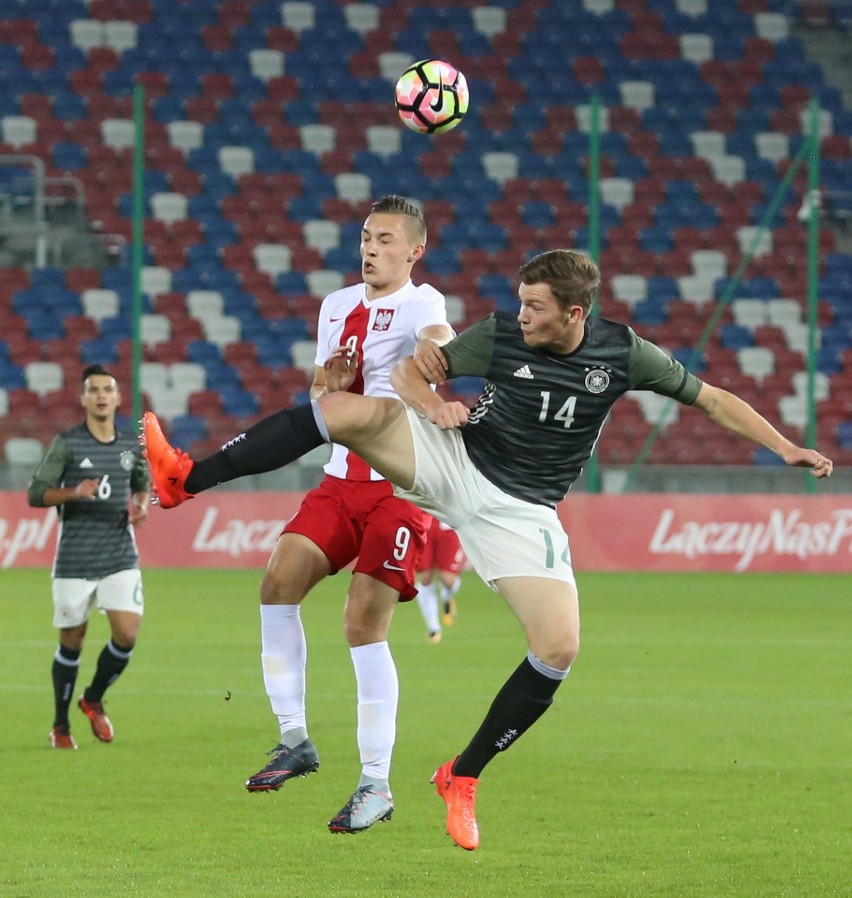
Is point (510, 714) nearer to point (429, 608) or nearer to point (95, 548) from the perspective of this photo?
point (95, 548)

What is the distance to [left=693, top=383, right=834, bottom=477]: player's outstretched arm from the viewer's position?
6410 millimetres

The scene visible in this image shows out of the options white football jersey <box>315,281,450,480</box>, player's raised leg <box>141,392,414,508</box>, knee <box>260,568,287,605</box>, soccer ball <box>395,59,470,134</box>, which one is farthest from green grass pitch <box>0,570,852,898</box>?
soccer ball <box>395,59,470,134</box>

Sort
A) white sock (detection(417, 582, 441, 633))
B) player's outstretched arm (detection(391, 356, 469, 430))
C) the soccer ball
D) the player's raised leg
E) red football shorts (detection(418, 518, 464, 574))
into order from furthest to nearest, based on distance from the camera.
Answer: red football shorts (detection(418, 518, 464, 574)), white sock (detection(417, 582, 441, 633)), the soccer ball, the player's raised leg, player's outstretched arm (detection(391, 356, 469, 430))

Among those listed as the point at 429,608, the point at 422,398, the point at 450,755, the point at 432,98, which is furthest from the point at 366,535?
the point at 429,608

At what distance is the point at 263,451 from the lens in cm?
629

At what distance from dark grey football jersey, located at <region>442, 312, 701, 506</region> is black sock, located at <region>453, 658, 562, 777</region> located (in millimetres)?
667

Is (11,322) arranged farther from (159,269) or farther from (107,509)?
(107,509)

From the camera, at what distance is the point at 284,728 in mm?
6840

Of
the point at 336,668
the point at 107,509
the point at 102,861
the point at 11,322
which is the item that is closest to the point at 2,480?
the point at 11,322

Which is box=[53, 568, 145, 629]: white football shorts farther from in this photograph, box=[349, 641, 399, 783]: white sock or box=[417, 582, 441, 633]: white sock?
box=[417, 582, 441, 633]: white sock

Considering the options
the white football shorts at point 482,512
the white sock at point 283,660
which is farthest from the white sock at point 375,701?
the white football shorts at point 482,512

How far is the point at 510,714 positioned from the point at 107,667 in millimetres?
4609

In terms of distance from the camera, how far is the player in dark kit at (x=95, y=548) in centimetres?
1035

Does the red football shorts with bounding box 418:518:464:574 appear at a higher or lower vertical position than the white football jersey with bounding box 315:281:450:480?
lower
